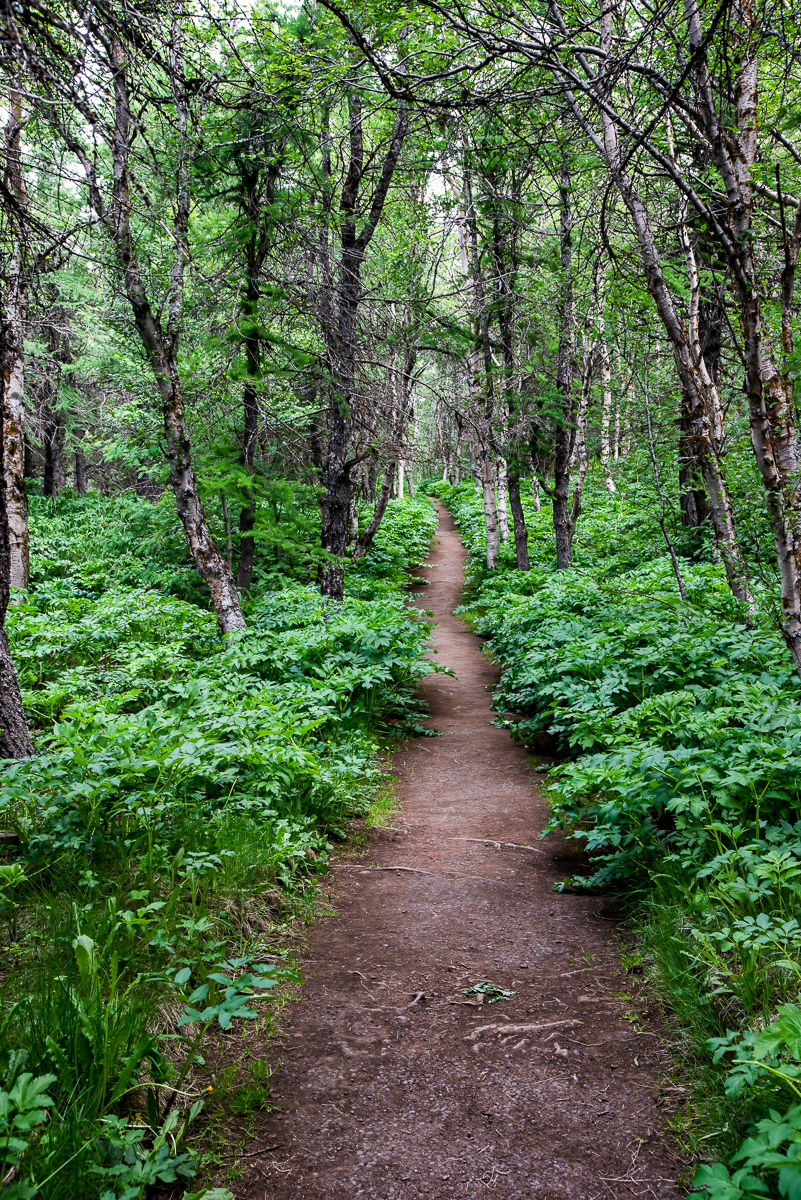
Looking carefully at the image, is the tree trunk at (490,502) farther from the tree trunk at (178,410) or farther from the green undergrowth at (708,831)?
the green undergrowth at (708,831)

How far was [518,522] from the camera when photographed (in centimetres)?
1326

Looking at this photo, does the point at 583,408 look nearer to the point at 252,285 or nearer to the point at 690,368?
the point at 690,368

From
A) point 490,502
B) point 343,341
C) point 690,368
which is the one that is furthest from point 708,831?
point 490,502

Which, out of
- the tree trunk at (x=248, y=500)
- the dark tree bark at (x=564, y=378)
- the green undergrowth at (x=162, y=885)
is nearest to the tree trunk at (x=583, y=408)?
the dark tree bark at (x=564, y=378)

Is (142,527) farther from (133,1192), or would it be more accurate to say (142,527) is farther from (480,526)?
(133,1192)

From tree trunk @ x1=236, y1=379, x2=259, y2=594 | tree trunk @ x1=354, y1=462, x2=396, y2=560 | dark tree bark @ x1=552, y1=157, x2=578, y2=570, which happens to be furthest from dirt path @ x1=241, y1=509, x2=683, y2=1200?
tree trunk @ x1=354, y1=462, x2=396, y2=560

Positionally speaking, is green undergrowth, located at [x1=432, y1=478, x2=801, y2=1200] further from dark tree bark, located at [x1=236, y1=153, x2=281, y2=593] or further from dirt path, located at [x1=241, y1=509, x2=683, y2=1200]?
dark tree bark, located at [x1=236, y1=153, x2=281, y2=593]

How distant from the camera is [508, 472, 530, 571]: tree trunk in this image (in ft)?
41.8

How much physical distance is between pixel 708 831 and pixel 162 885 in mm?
2735

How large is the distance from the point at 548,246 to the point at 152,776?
12.3 m

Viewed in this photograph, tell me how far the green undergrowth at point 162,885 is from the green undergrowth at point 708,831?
1.54 m

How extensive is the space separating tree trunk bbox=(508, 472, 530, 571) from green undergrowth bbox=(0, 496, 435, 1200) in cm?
606

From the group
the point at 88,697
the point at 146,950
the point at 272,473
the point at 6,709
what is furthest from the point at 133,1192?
the point at 272,473

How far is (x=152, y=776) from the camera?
13.0ft
